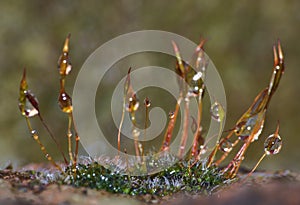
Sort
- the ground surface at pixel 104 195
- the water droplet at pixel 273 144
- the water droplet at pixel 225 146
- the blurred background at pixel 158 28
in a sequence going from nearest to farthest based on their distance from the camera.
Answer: the ground surface at pixel 104 195 < the water droplet at pixel 273 144 < the water droplet at pixel 225 146 < the blurred background at pixel 158 28

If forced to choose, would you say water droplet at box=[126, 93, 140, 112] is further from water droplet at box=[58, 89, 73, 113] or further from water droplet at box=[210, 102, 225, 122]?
water droplet at box=[210, 102, 225, 122]

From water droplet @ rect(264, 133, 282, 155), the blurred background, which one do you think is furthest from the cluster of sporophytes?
the blurred background

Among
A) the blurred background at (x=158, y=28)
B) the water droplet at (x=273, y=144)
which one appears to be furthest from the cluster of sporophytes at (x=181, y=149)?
the blurred background at (x=158, y=28)

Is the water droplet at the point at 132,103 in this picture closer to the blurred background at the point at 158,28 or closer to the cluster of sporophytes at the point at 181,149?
the cluster of sporophytes at the point at 181,149

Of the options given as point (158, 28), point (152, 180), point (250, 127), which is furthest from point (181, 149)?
point (158, 28)

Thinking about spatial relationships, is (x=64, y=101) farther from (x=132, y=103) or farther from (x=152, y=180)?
(x=152, y=180)

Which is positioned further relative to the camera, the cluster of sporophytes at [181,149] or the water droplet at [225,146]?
the water droplet at [225,146]
